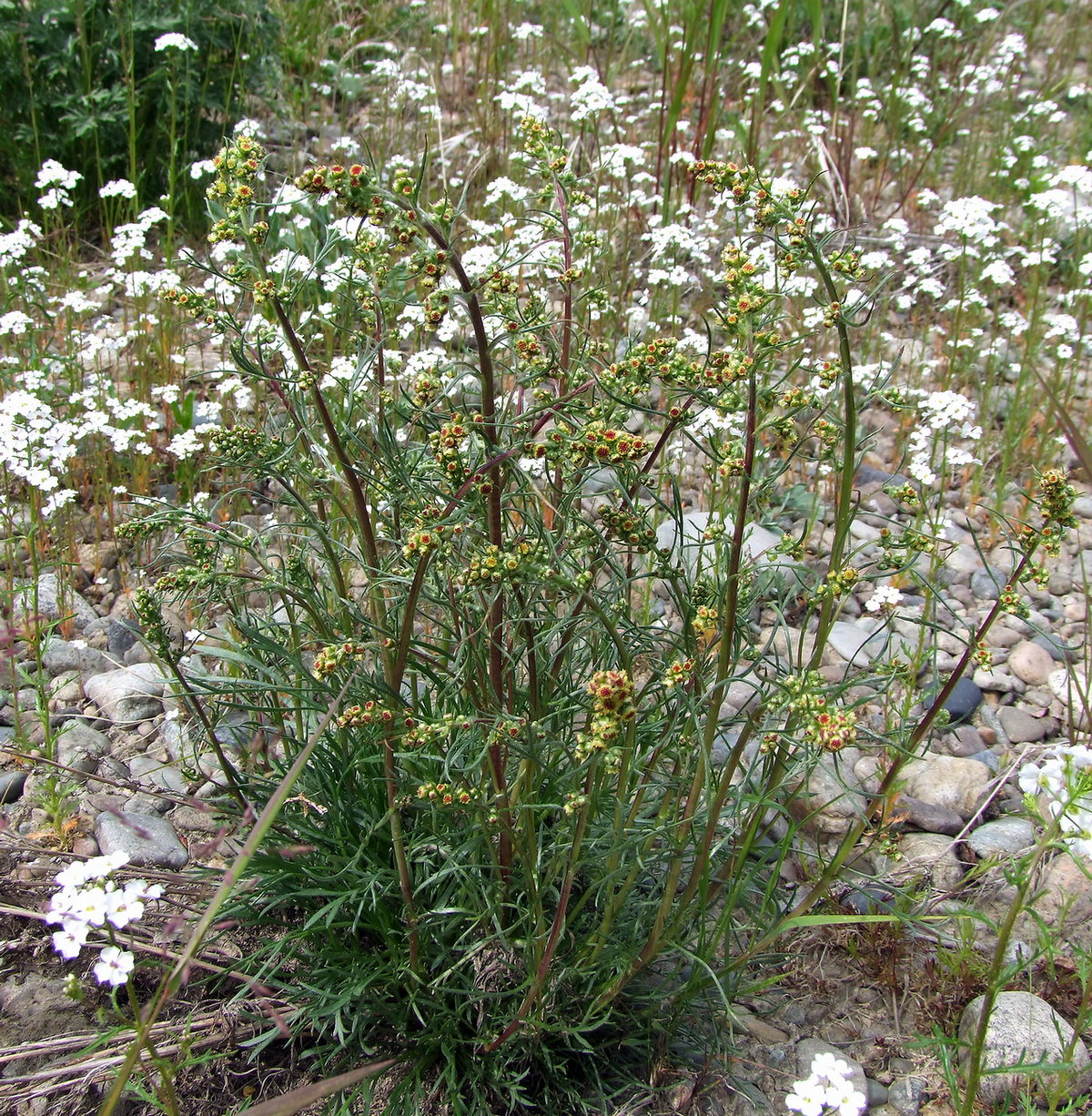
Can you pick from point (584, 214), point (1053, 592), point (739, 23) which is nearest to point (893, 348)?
point (1053, 592)

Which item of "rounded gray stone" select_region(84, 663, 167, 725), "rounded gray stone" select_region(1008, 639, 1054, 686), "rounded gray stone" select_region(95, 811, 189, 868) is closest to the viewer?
"rounded gray stone" select_region(95, 811, 189, 868)

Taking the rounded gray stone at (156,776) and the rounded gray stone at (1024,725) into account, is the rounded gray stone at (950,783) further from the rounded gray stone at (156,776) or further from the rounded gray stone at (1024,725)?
the rounded gray stone at (156,776)

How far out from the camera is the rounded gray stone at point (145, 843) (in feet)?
8.45

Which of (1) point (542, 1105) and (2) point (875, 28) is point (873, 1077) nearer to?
(1) point (542, 1105)

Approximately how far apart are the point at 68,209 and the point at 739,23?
4.62 metres

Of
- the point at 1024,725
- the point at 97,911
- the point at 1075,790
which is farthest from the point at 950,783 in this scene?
the point at 97,911

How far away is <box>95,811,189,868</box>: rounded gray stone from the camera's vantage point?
2.57m

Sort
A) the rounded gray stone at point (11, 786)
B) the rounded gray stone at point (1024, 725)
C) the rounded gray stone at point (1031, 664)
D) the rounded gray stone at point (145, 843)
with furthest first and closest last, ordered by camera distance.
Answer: the rounded gray stone at point (1031, 664) < the rounded gray stone at point (1024, 725) < the rounded gray stone at point (11, 786) < the rounded gray stone at point (145, 843)

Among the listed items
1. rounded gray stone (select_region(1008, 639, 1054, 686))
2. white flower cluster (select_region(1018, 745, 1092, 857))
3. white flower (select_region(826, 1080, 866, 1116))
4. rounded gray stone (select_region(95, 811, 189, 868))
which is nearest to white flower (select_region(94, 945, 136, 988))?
rounded gray stone (select_region(95, 811, 189, 868))

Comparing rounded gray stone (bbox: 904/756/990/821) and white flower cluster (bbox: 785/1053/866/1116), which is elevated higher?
white flower cluster (bbox: 785/1053/866/1116)

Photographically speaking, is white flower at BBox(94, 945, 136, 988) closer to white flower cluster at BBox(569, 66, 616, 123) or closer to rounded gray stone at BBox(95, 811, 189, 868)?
rounded gray stone at BBox(95, 811, 189, 868)

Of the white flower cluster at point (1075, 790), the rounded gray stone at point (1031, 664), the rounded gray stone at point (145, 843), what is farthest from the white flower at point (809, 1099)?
the rounded gray stone at point (1031, 664)

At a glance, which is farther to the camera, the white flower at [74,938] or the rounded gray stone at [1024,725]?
the rounded gray stone at [1024,725]

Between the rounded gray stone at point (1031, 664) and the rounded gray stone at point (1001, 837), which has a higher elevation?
the rounded gray stone at point (1031, 664)
